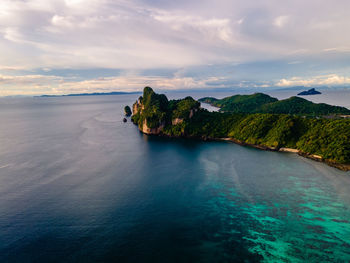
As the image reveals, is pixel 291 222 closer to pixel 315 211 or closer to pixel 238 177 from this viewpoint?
pixel 315 211

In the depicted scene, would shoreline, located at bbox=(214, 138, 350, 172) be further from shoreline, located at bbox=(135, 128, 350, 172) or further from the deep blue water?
the deep blue water

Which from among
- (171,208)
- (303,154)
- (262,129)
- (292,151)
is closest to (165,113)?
(262,129)

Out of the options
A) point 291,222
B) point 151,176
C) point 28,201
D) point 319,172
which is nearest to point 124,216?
point 151,176

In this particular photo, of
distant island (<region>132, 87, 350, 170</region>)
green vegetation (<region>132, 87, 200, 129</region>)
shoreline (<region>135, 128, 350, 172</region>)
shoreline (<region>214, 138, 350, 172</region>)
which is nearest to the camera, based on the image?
shoreline (<region>214, 138, 350, 172</region>)

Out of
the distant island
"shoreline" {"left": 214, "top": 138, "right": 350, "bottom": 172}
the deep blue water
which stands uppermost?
the distant island

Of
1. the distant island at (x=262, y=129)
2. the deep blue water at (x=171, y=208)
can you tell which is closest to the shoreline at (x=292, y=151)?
the distant island at (x=262, y=129)

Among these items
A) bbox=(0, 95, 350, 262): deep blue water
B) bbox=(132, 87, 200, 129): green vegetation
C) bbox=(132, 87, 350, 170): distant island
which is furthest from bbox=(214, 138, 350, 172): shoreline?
bbox=(132, 87, 200, 129): green vegetation

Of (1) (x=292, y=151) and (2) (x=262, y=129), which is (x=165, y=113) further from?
(1) (x=292, y=151)

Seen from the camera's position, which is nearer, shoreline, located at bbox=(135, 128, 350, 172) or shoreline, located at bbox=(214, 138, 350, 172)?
shoreline, located at bbox=(214, 138, 350, 172)
